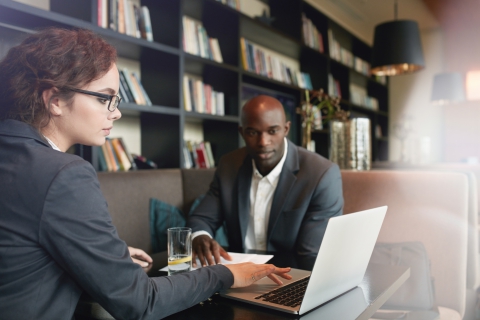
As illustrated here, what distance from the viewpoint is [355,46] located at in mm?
6438

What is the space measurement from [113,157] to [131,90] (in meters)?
0.45

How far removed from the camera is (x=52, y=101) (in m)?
0.88

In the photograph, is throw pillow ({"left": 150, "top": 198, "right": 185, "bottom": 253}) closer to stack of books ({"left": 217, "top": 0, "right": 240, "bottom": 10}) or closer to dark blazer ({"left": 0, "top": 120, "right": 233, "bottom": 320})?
dark blazer ({"left": 0, "top": 120, "right": 233, "bottom": 320})

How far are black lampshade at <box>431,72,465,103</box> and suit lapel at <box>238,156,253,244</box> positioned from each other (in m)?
4.80

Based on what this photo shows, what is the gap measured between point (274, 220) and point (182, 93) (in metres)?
1.49

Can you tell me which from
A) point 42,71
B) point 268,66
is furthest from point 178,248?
point 268,66

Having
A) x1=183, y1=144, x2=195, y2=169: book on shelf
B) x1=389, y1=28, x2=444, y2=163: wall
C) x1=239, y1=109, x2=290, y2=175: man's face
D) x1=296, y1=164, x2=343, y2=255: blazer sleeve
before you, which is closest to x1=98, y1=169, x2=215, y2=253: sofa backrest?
x1=183, y1=144, x2=195, y2=169: book on shelf

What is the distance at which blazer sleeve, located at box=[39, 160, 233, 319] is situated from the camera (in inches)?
29.0

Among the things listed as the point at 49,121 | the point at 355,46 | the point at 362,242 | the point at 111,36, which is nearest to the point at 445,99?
the point at 355,46

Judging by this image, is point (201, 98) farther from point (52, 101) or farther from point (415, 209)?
point (52, 101)

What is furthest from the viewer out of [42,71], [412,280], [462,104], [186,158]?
[462,104]

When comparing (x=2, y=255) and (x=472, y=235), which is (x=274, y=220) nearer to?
(x=472, y=235)

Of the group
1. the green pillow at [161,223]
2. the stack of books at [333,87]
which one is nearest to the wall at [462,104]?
the stack of books at [333,87]

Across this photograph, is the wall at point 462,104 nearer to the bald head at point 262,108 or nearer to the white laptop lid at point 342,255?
the bald head at point 262,108
